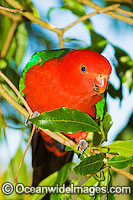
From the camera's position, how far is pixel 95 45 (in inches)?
74.0

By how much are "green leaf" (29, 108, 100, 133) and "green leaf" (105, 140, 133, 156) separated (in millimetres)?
261

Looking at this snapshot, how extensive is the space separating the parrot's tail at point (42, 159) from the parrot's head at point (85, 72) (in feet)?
2.23

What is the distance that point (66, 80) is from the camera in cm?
156

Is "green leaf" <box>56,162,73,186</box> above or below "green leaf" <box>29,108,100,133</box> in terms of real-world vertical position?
below

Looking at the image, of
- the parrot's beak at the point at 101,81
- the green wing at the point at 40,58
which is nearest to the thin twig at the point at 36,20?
the green wing at the point at 40,58

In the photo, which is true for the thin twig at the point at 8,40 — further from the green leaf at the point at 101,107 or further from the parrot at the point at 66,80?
the green leaf at the point at 101,107

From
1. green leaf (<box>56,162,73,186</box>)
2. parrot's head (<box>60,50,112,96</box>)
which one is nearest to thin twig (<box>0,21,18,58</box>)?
parrot's head (<box>60,50,112,96</box>)

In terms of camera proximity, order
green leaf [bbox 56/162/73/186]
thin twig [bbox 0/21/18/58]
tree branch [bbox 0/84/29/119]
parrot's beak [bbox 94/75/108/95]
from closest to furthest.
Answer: tree branch [bbox 0/84/29/119], parrot's beak [bbox 94/75/108/95], green leaf [bbox 56/162/73/186], thin twig [bbox 0/21/18/58]

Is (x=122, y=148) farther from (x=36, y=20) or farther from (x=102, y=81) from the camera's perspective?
(x=36, y=20)

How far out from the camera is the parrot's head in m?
1.46

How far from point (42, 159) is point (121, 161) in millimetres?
1180

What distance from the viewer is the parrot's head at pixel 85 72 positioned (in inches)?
57.5

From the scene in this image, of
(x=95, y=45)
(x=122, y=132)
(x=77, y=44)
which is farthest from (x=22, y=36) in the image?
(x=122, y=132)

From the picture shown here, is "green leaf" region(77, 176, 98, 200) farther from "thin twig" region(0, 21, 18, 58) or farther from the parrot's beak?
"thin twig" region(0, 21, 18, 58)
